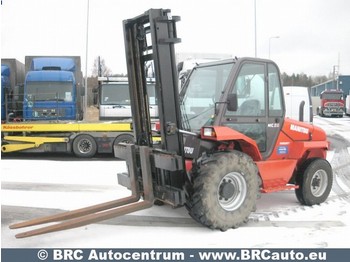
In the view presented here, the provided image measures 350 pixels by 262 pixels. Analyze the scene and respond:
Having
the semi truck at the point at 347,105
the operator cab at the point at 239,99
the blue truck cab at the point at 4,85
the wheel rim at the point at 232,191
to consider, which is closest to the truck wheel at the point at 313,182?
the operator cab at the point at 239,99

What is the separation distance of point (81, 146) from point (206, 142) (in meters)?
7.98

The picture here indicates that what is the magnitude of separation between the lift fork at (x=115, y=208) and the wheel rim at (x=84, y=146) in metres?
7.33

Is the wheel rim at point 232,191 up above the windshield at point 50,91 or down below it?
below

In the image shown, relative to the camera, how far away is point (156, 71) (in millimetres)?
5230

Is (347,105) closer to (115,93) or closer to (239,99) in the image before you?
(115,93)

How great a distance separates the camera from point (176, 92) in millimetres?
5371

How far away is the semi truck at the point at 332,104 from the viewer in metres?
37.4

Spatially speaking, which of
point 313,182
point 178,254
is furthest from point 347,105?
point 178,254

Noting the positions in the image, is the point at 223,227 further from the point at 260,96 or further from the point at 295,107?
the point at 295,107

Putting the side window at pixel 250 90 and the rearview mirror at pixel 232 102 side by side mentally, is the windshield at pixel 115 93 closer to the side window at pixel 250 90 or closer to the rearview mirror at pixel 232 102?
the side window at pixel 250 90

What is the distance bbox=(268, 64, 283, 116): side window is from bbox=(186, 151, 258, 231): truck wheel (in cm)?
112

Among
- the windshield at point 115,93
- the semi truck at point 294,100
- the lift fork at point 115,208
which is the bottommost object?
the lift fork at point 115,208

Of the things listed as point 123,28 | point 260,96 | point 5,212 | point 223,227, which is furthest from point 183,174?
point 5,212

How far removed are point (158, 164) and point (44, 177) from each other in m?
4.70
